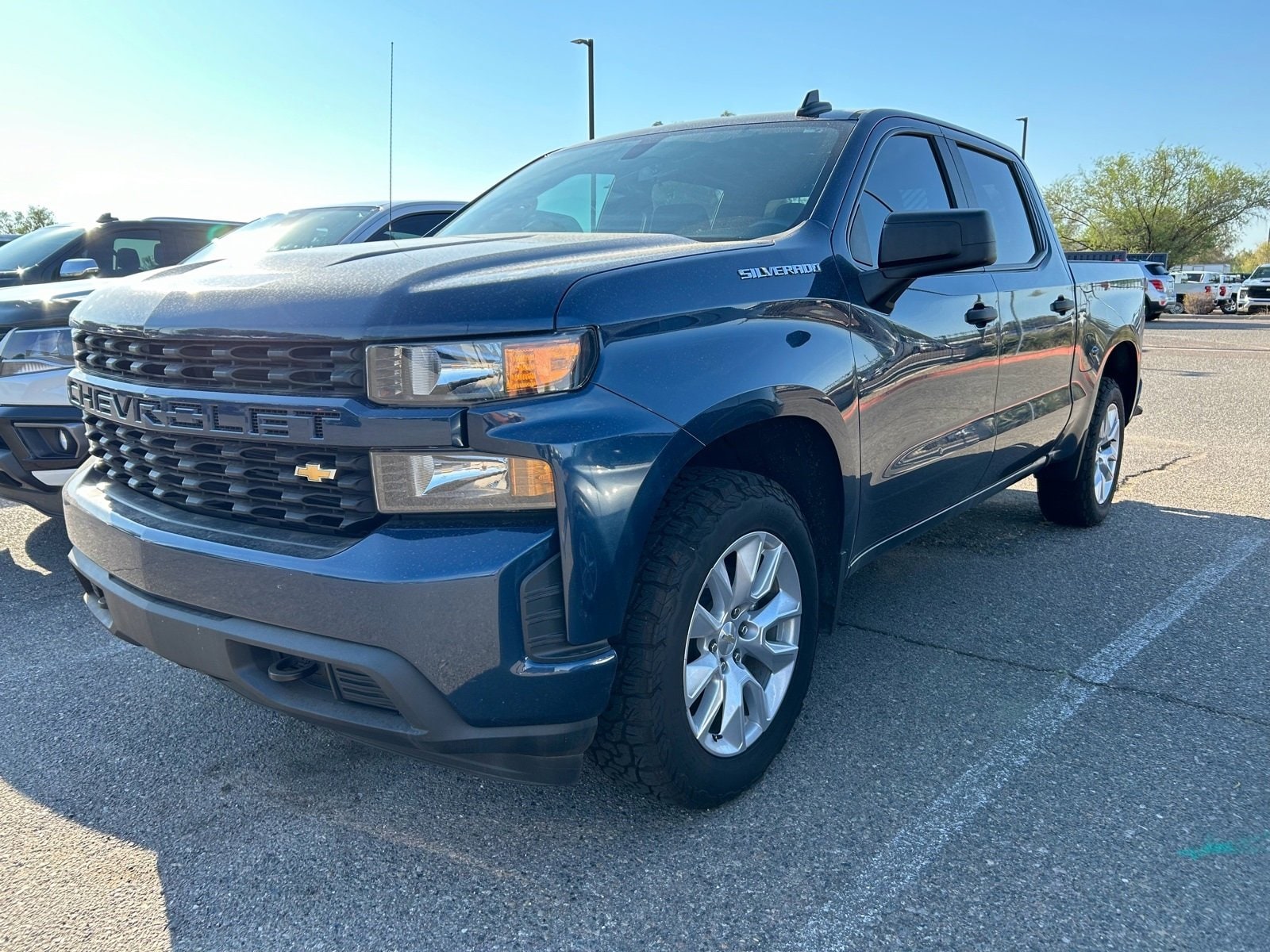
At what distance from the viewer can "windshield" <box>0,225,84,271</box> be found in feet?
22.7

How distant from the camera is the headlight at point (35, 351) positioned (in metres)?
4.29

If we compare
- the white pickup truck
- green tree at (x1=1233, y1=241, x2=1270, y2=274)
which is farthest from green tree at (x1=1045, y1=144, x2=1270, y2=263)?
green tree at (x1=1233, y1=241, x2=1270, y2=274)

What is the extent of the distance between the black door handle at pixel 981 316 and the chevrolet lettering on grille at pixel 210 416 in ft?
7.54

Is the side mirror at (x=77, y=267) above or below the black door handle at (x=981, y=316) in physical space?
→ above

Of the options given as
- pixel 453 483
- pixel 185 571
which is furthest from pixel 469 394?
pixel 185 571

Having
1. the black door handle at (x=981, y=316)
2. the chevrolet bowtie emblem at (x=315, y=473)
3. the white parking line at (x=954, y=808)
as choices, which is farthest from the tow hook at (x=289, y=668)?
the black door handle at (x=981, y=316)

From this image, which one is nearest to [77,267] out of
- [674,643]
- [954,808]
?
[674,643]

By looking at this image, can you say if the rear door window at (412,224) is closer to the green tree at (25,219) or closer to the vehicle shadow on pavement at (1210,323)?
the vehicle shadow on pavement at (1210,323)

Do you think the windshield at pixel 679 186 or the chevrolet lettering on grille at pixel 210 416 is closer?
the chevrolet lettering on grille at pixel 210 416

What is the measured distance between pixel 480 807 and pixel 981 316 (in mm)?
2347

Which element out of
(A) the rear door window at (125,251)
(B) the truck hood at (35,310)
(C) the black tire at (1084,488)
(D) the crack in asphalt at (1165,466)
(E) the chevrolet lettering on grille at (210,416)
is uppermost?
(A) the rear door window at (125,251)

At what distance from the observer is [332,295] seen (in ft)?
6.82

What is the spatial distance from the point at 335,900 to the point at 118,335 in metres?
1.45

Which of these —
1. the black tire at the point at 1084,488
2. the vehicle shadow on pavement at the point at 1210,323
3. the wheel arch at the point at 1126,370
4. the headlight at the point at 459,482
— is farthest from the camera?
the vehicle shadow on pavement at the point at 1210,323
